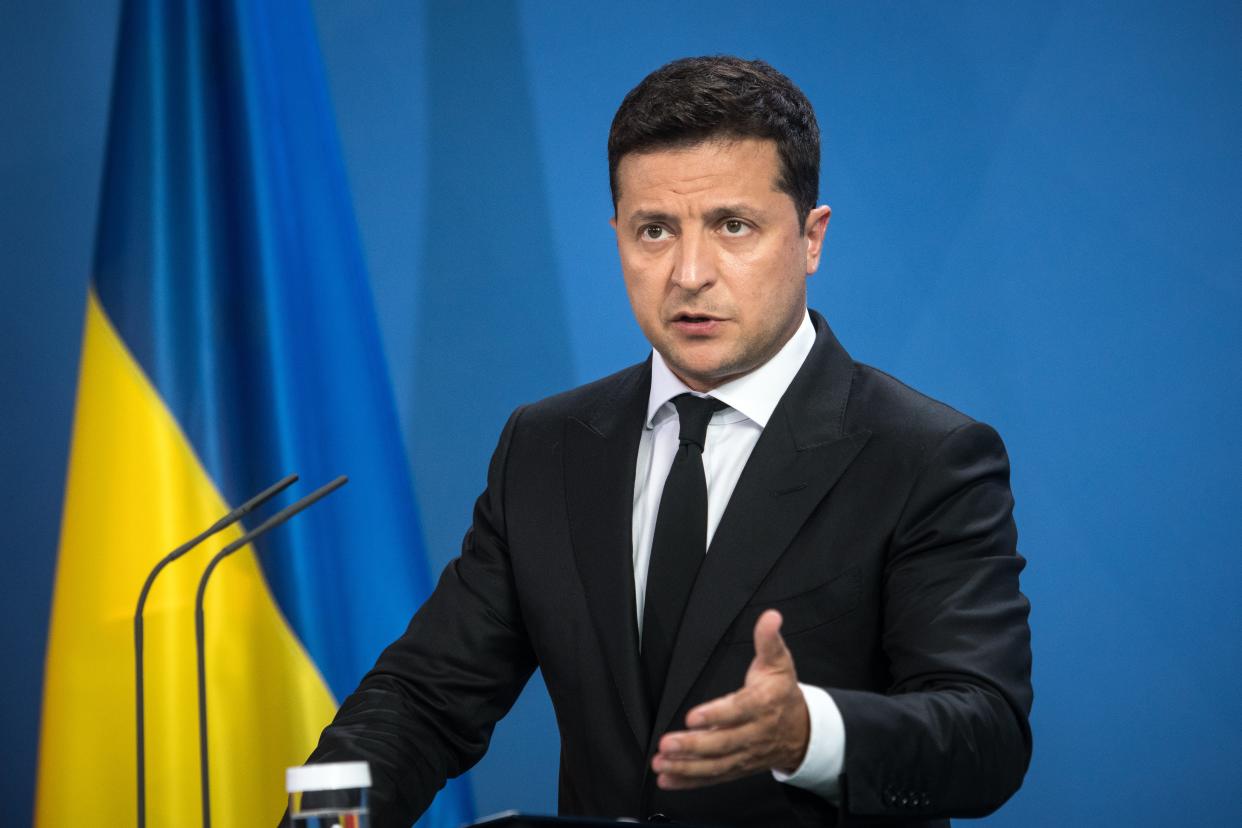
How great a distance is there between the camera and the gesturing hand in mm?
1308

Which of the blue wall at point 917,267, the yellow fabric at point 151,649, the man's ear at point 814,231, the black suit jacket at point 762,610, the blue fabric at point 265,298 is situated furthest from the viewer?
the blue wall at point 917,267

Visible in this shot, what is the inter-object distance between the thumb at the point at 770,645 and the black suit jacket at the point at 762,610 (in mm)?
267

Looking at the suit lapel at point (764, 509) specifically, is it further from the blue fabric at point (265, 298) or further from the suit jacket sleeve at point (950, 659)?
the blue fabric at point (265, 298)

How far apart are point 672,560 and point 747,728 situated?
63 centimetres

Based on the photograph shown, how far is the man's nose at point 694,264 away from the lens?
6.48ft

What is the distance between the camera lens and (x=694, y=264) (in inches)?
77.9

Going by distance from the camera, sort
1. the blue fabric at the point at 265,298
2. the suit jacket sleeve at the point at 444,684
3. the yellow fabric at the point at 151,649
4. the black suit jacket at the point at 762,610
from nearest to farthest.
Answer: the black suit jacket at the point at 762,610 → the suit jacket sleeve at the point at 444,684 → the yellow fabric at the point at 151,649 → the blue fabric at the point at 265,298

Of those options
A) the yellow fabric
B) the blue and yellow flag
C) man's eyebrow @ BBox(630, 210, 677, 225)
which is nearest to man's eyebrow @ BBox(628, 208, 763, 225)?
man's eyebrow @ BBox(630, 210, 677, 225)

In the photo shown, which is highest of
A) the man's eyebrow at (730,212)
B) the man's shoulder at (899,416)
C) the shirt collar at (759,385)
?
the man's eyebrow at (730,212)

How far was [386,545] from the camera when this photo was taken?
3070 millimetres

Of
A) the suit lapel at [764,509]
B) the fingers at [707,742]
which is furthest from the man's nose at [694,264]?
the fingers at [707,742]

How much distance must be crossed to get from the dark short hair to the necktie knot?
33cm

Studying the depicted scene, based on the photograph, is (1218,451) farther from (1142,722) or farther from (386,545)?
(386,545)

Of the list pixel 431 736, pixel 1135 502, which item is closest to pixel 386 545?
pixel 431 736
